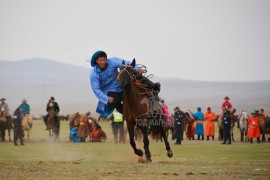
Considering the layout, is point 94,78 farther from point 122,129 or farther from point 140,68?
point 122,129

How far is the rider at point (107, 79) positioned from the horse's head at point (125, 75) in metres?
0.58

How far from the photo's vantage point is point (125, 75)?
15.9m

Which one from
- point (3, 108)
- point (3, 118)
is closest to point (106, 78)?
point (3, 118)

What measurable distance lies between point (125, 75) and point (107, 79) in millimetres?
1192

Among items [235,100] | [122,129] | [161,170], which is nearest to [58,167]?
[161,170]

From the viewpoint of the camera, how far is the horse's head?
52.0 ft

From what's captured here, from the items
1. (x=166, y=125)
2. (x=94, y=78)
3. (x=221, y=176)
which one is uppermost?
(x=94, y=78)

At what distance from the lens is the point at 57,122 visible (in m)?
38.9

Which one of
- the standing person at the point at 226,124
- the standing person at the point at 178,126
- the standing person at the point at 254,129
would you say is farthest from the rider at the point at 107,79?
the standing person at the point at 254,129

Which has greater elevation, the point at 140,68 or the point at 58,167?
the point at 140,68

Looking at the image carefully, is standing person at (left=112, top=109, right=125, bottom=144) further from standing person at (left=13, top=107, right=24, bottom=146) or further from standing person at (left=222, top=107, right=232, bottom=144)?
standing person at (left=222, top=107, right=232, bottom=144)

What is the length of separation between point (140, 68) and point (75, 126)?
21588mm

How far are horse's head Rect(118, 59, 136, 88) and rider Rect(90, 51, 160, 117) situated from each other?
58cm

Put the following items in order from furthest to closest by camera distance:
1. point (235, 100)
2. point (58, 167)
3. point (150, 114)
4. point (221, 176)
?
point (235, 100), point (150, 114), point (58, 167), point (221, 176)
